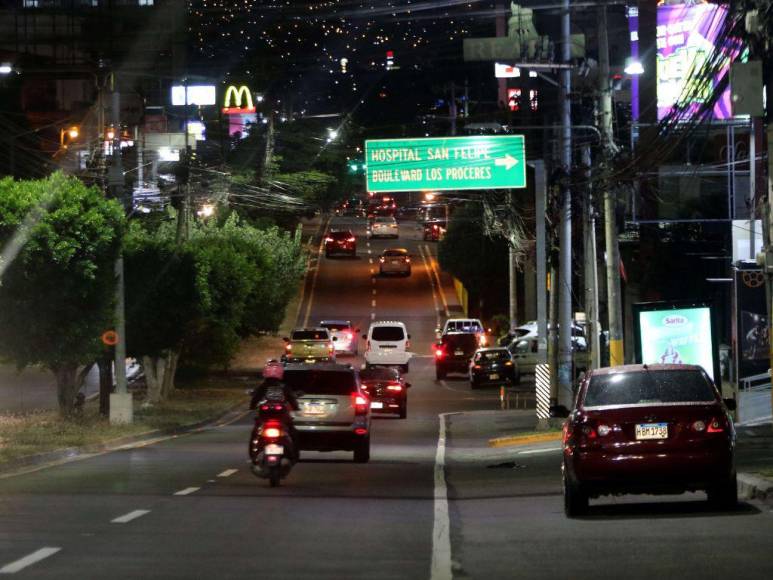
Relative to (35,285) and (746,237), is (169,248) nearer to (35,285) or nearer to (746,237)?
(35,285)

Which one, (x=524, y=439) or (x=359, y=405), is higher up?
(x=359, y=405)

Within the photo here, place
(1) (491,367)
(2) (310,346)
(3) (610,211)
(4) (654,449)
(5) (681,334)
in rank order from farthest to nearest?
1. (2) (310,346)
2. (1) (491,367)
3. (3) (610,211)
4. (5) (681,334)
5. (4) (654,449)

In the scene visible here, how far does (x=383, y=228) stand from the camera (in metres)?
109

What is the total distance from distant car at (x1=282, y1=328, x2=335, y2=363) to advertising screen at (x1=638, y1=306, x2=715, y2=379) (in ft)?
78.1

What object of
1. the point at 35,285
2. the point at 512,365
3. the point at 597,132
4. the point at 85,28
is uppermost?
the point at 85,28

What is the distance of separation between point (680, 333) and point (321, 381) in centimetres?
993

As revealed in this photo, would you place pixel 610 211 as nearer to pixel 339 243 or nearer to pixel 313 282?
pixel 313 282

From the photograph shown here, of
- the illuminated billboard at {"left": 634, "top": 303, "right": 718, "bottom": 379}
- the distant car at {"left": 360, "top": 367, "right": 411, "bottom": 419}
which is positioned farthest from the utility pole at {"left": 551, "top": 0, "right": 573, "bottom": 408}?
the distant car at {"left": 360, "top": 367, "right": 411, "bottom": 419}

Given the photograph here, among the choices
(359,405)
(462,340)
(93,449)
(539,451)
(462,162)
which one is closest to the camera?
(359,405)

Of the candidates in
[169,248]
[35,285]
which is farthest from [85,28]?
[35,285]

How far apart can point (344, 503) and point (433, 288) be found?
71.2m

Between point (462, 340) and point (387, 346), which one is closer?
point (462, 340)

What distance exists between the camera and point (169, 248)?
1661 inches

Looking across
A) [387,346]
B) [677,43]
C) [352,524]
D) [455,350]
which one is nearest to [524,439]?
[677,43]
